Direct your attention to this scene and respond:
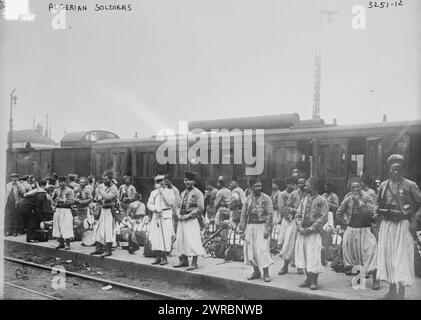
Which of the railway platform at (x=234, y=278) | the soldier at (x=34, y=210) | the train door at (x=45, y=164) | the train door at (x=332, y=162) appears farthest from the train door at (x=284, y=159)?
the train door at (x=45, y=164)

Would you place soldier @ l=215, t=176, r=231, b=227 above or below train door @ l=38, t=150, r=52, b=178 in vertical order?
below

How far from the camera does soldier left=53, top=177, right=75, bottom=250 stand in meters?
9.50

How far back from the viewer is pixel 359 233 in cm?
655

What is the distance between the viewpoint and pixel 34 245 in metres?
10.1

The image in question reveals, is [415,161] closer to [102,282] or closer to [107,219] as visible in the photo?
[107,219]

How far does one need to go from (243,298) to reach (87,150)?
11.3 metres

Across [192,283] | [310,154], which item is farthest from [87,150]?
[192,283]

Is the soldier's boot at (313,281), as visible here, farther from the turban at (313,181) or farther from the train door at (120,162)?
the train door at (120,162)

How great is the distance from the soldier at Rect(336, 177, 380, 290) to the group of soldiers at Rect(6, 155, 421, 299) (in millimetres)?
15

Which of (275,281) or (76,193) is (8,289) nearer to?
(76,193)

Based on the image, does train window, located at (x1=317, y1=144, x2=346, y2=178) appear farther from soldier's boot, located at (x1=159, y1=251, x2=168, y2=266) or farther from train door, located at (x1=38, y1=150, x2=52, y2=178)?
train door, located at (x1=38, y1=150, x2=52, y2=178)

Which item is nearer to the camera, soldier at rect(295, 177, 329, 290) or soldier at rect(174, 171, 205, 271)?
soldier at rect(295, 177, 329, 290)

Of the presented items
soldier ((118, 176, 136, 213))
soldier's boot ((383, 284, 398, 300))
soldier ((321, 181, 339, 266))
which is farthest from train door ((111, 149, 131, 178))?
soldier's boot ((383, 284, 398, 300))

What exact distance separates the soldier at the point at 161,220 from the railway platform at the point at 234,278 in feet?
0.98
